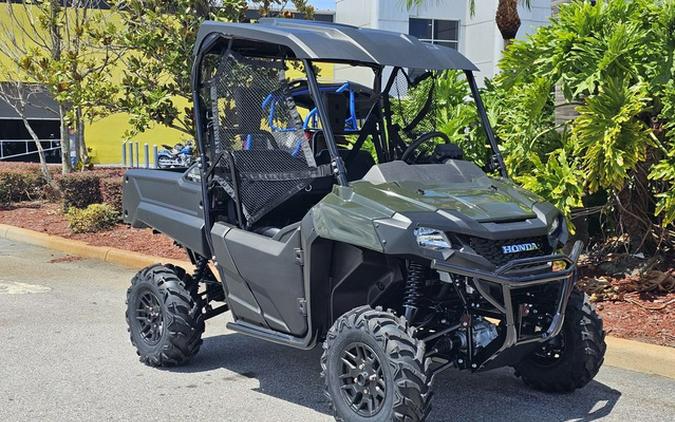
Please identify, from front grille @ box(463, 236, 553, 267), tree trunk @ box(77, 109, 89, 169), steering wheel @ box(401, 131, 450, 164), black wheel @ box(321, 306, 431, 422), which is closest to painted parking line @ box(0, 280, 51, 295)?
steering wheel @ box(401, 131, 450, 164)

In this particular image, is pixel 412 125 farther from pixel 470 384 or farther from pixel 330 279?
pixel 470 384

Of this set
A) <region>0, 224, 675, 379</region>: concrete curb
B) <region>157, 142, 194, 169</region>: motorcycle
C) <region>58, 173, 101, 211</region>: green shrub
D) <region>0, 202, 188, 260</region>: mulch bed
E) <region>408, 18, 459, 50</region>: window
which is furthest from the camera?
<region>408, 18, 459, 50</region>: window

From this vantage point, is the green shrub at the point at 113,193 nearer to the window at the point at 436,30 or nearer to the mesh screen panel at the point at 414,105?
the mesh screen panel at the point at 414,105

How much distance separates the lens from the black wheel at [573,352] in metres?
5.02

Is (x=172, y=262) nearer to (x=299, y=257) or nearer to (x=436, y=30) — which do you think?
(x=299, y=257)

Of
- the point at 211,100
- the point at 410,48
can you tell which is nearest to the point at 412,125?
the point at 410,48

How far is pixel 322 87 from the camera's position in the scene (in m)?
5.65

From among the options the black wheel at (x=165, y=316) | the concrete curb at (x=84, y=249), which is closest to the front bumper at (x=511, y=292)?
the black wheel at (x=165, y=316)

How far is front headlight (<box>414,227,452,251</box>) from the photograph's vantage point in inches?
167

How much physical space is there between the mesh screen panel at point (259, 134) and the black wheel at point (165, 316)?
2.89 ft

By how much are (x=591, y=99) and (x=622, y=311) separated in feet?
5.73

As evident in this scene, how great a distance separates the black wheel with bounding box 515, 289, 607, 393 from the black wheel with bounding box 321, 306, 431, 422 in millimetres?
1152

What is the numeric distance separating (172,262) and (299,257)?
5.49 meters

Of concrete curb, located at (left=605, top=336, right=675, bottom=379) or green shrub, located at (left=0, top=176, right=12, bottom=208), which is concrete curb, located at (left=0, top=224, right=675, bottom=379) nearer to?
concrete curb, located at (left=605, top=336, right=675, bottom=379)
